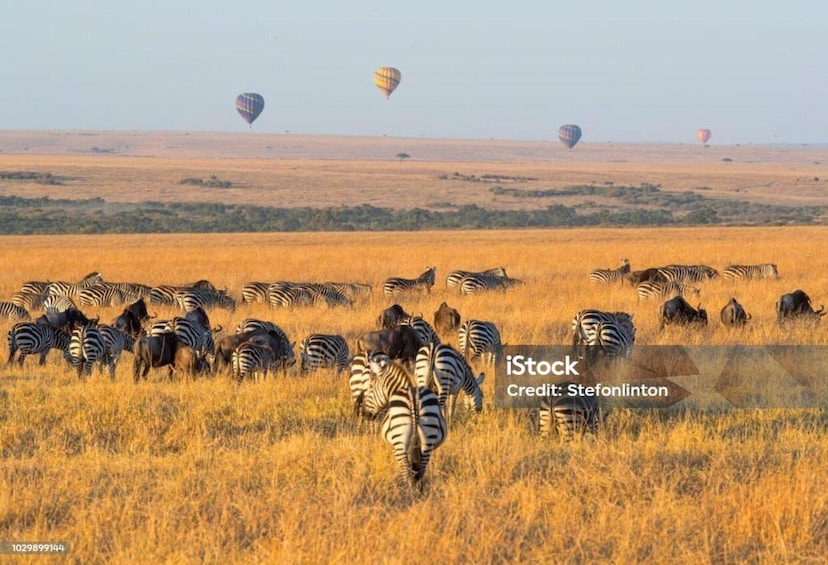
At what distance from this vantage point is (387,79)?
375ft

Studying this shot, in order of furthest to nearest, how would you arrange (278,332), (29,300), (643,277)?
(643,277), (29,300), (278,332)

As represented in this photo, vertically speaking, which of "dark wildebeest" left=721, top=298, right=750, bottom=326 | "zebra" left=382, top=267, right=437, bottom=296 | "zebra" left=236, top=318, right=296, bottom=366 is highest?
"dark wildebeest" left=721, top=298, right=750, bottom=326

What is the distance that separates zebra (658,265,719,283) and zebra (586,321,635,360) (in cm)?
1222

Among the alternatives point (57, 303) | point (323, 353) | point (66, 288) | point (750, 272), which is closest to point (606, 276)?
point (750, 272)

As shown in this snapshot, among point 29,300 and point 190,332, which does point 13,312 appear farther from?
point 190,332

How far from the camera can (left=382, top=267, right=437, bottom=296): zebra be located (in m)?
26.2

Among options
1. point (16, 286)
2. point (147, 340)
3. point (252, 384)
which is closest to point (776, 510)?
point (252, 384)

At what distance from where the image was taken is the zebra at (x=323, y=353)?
1420 cm

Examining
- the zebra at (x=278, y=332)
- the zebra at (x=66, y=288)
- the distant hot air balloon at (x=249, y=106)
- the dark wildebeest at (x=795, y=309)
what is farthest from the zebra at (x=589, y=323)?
the distant hot air balloon at (x=249, y=106)

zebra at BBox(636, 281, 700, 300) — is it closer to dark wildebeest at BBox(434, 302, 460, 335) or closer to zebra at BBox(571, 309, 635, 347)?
dark wildebeest at BBox(434, 302, 460, 335)

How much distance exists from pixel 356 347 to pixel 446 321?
256cm

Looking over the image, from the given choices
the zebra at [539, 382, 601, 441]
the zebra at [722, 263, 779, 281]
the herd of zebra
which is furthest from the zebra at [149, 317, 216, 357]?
the zebra at [722, 263, 779, 281]

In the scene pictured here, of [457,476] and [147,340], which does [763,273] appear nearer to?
[147,340]

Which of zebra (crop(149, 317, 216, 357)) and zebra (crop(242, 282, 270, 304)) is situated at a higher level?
zebra (crop(149, 317, 216, 357))
